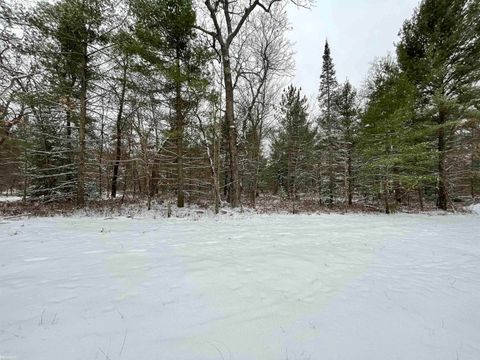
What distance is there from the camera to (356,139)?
1380cm

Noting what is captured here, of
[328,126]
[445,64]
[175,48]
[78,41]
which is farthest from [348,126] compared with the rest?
[78,41]

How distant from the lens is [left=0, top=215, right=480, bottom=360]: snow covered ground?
195 cm

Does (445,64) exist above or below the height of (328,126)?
above

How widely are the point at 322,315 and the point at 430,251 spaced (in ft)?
13.7

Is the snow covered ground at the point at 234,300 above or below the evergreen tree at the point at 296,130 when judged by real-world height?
below

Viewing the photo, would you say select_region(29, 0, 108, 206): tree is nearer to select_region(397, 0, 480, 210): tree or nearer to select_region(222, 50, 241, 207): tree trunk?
select_region(222, 50, 241, 207): tree trunk

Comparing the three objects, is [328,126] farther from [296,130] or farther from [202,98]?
[202,98]

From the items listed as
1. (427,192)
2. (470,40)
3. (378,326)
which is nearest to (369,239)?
(378,326)

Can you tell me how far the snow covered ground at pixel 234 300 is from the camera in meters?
1.95

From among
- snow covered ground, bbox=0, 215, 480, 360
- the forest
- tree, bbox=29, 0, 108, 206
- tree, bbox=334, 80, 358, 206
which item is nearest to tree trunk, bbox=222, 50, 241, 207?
the forest

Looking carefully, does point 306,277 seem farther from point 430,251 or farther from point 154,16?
point 154,16

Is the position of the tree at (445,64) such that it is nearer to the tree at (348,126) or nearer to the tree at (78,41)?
the tree at (348,126)

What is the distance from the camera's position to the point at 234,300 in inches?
107

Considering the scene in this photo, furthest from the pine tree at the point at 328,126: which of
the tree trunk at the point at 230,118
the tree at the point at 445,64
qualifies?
the tree trunk at the point at 230,118
